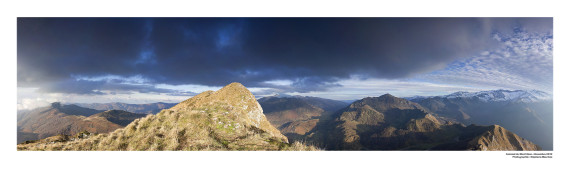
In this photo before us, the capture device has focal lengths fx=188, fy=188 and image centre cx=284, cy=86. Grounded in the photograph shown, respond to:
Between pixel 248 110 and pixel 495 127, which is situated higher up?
pixel 248 110

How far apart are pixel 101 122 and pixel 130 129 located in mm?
178967

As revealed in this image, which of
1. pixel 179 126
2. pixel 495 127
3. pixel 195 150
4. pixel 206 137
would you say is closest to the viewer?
pixel 195 150

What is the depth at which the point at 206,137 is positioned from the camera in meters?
7.52

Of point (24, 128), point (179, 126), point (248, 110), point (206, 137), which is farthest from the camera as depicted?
point (24, 128)

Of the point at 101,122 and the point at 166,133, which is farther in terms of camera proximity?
the point at 101,122

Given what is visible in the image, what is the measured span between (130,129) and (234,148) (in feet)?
16.7

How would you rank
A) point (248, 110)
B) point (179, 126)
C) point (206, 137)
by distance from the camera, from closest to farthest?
point (206, 137) < point (179, 126) < point (248, 110)

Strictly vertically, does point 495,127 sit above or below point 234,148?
below

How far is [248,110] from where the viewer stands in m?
21.6
